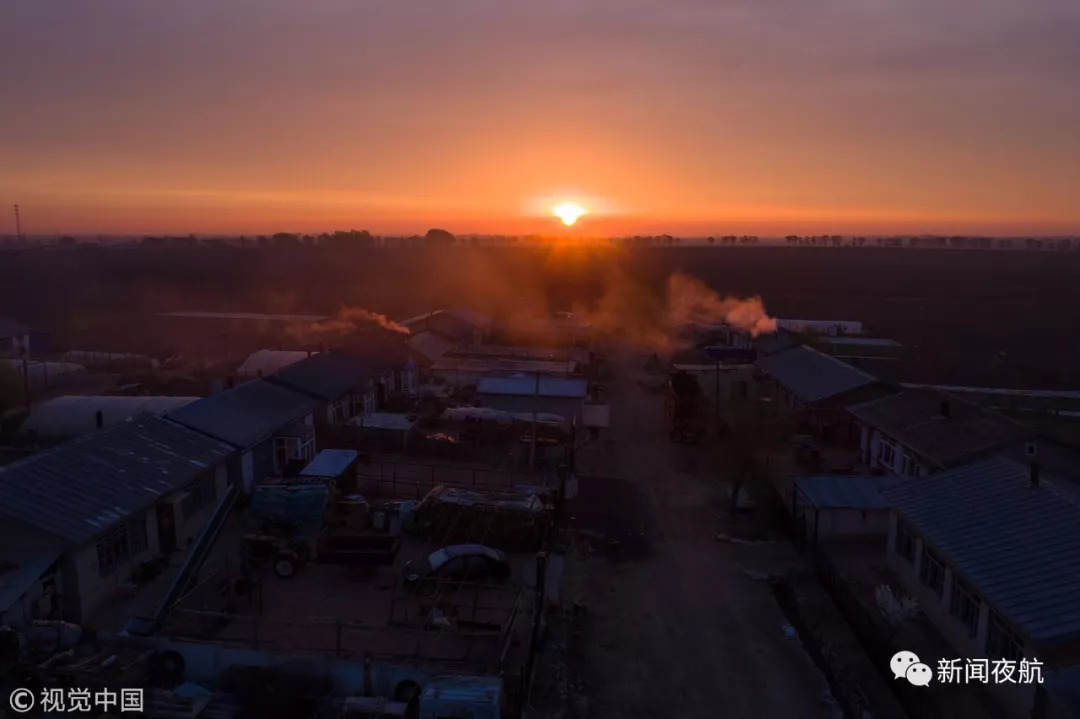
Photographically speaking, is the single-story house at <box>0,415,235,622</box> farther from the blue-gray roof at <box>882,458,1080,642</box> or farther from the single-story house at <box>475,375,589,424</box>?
the blue-gray roof at <box>882,458,1080,642</box>

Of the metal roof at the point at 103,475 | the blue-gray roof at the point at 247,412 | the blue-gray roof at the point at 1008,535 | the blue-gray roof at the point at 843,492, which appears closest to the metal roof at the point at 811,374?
the blue-gray roof at the point at 843,492

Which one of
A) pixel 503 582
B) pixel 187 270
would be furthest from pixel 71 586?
pixel 187 270

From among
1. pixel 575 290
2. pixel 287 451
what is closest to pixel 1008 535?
pixel 287 451

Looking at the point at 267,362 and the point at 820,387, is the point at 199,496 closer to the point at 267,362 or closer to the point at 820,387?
the point at 267,362

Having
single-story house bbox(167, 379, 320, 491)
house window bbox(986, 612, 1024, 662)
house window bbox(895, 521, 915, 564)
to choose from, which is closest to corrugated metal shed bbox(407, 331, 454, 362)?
single-story house bbox(167, 379, 320, 491)

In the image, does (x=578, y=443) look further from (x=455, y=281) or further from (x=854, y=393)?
(x=455, y=281)
